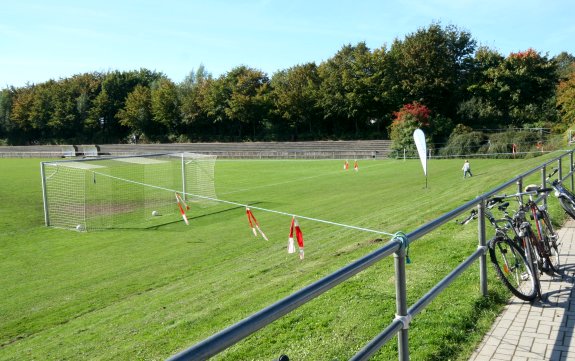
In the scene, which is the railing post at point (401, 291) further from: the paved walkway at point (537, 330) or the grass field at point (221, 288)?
the paved walkway at point (537, 330)

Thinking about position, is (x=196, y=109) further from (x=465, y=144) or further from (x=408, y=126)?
(x=465, y=144)

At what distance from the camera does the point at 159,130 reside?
297ft

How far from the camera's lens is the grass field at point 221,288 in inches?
208

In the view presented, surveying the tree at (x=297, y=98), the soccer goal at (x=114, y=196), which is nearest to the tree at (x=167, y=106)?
the tree at (x=297, y=98)

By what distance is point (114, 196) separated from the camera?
2531 centimetres

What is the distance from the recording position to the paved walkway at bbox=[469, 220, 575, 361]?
436cm

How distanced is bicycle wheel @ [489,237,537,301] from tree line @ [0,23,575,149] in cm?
4491

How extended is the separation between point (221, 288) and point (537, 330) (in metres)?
5.40

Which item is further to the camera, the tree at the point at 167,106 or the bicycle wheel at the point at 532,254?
the tree at the point at 167,106

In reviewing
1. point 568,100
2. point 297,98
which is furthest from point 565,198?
point 297,98

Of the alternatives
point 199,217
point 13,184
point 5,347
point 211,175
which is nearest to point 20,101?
point 13,184

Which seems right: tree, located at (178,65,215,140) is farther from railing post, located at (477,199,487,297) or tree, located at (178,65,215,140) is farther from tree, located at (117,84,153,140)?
railing post, located at (477,199,487,297)

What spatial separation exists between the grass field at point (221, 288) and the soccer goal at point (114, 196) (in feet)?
3.59

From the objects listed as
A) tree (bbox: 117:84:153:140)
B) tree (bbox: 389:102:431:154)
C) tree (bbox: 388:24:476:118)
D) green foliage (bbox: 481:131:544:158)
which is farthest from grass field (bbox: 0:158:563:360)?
tree (bbox: 117:84:153:140)
